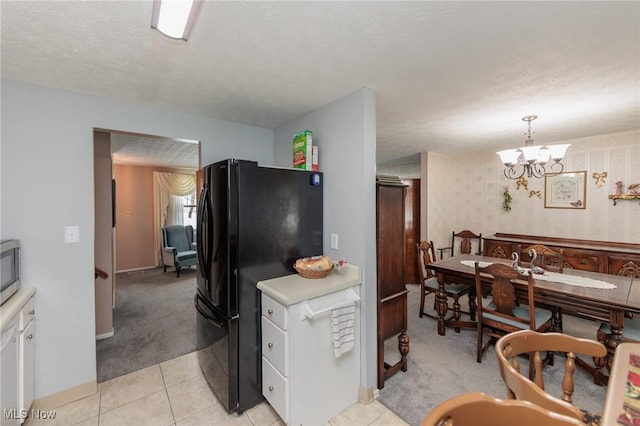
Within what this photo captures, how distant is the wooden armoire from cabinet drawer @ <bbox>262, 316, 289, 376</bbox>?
79 cm

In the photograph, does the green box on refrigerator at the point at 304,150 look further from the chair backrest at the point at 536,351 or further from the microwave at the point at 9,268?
the microwave at the point at 9,268

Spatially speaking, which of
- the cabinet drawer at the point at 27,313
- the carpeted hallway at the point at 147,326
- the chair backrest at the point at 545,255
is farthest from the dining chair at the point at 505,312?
the cabinet drawer at the point at 27,313

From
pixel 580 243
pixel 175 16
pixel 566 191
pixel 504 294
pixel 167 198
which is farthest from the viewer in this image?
pixel 167 198

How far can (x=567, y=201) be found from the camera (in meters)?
3.81

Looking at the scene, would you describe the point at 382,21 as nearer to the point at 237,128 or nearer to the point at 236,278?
the point at 236,278

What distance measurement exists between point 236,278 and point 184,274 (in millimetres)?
4512

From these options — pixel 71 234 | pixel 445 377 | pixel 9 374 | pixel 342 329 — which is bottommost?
pixel 445 377

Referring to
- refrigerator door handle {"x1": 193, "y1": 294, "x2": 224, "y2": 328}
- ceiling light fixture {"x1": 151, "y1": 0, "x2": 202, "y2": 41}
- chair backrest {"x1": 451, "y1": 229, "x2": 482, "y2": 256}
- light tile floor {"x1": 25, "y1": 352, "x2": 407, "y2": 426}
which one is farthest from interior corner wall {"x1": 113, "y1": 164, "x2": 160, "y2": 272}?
chair backrest {"x1": 451, "y1": 229, "x2": 482, "y2": 256}

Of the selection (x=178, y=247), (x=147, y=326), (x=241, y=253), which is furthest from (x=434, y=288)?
(x=178, y=247)

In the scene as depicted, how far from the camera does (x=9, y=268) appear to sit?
1.66 meters

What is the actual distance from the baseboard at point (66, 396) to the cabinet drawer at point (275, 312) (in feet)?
4.93

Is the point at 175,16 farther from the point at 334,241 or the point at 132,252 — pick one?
the point at 132,252

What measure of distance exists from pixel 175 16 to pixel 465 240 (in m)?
5.01

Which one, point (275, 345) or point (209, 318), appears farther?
point (209, 318)
